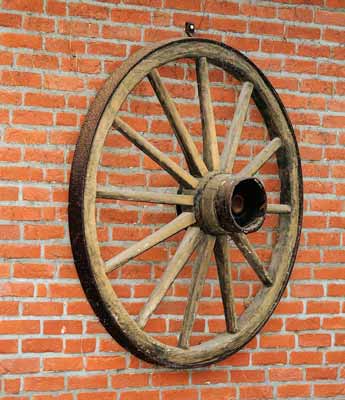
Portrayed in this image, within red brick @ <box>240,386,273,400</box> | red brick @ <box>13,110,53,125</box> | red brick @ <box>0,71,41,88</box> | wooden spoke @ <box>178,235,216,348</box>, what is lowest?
red brick @ <box>240,386,273,400</box>

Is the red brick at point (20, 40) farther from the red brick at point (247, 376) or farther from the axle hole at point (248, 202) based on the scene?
the red brick at point (247, 376)

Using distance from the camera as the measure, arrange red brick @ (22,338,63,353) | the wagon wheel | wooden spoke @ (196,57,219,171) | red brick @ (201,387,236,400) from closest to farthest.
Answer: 1. the wagon wheel
2. red brick @ (22,338,63,353)
3. wooden spoke @ (196,57,219,171)
4. red brick @ (201,387,236,400)

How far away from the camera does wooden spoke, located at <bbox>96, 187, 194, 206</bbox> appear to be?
8.43 ft

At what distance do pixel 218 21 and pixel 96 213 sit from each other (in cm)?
87

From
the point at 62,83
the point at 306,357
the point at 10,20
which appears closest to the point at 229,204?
the point at 62,83

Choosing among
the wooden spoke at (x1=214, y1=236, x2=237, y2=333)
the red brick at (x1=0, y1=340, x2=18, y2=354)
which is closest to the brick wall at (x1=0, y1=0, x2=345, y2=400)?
the red brick at (x1=0, y1=340, x2=18, y2=354)

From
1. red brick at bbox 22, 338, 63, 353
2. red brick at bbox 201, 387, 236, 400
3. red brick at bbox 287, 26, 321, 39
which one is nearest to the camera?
red brick at bbox 22, 338, 63, 353

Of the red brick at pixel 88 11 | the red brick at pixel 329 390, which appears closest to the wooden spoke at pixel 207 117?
the red brick at pixel 88 11

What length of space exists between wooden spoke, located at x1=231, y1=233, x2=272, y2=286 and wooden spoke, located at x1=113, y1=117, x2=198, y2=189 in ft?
0.83

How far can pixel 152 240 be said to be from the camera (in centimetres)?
264

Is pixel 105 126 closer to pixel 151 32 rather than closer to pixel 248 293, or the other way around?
pixel 151 32

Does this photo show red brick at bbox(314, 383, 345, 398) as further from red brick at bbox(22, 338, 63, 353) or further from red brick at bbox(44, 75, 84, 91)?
red brick at bbox(44, 75, 84, 91)

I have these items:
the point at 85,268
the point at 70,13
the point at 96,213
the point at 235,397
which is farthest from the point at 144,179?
the point at 235,397

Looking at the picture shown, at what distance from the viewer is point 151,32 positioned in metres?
2.82
